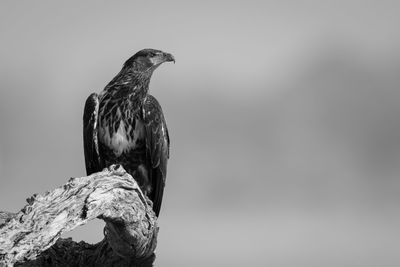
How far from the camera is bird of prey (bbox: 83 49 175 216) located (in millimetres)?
9391

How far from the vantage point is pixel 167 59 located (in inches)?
402

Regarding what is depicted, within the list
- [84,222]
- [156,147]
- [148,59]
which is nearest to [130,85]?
Answer: [148,59]

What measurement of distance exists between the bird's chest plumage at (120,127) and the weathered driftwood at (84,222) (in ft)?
4.12

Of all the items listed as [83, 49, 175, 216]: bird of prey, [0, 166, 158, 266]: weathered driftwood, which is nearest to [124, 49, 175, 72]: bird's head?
[83, 49, 175, 216]: bird of prey

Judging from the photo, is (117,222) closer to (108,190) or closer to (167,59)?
(108,190)

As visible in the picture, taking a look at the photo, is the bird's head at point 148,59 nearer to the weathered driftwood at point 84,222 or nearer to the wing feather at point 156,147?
the wing feather at point 156,147

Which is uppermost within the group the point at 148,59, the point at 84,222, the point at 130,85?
the point at 148,59

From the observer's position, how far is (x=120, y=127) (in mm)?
9344

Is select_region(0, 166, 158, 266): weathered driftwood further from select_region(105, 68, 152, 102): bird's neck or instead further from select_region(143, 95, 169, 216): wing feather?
select_region(105, 68, 152, 102): bird's neck

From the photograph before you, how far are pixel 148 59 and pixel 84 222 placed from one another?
3.87 metres

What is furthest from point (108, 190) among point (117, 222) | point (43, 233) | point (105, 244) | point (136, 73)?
point (136, 73)

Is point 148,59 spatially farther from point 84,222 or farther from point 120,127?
point 84,222

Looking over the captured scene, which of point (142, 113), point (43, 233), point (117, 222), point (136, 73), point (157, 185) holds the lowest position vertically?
point (43, 233)

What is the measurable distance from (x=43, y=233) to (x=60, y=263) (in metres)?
2.56
